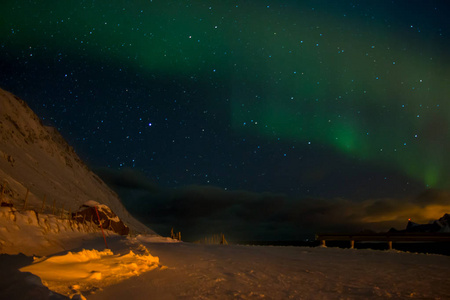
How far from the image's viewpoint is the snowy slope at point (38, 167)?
177ft

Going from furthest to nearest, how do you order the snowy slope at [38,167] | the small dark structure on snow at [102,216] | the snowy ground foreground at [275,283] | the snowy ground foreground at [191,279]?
the snowy slope at [38,167] < the small dark structure on snow at [102,216] < the snowy ground foreground at [275,283] < the snowy ground foreground at [191,279]

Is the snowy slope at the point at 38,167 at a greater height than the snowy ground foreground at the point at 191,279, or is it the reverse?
the snowy slope at the point at 38,167

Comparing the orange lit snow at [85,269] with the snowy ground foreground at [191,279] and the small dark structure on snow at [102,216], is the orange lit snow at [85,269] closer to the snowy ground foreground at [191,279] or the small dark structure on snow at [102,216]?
the snowy ground foreground at [191,279]

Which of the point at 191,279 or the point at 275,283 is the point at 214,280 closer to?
the point at 191,279

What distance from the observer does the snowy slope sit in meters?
53.9

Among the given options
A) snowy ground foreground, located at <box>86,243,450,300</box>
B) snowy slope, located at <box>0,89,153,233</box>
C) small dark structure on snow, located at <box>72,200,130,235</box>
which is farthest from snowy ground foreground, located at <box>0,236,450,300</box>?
snowy slope, located at <box>0,89,153,233</box>

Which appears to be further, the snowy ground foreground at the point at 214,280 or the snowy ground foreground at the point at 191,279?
the snowy ground foreground at the point at 214,280

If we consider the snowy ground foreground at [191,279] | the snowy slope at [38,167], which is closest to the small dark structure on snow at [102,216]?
the snowy slope at [38,167]

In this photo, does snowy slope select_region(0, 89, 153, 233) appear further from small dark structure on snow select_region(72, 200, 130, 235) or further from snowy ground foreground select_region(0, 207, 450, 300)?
snowy ground foreground select_region(0, 207, 450, 300)

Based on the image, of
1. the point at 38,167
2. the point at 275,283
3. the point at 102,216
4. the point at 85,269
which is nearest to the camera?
the point at 85,269

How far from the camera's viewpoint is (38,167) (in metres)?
69.2

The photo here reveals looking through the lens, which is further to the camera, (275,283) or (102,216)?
(102,216)

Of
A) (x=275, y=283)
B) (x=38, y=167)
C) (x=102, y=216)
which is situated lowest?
(x=275, y=283)

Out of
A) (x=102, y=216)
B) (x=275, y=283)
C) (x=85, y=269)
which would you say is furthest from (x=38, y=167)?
(x=275, y=283)
